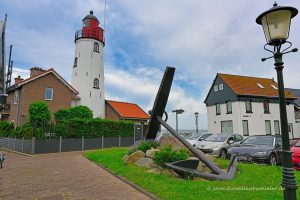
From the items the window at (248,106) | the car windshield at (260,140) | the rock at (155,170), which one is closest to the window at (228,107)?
the window at (248,106)

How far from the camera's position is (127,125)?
2806 centimetres

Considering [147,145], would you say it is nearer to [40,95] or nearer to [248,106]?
[40,95]

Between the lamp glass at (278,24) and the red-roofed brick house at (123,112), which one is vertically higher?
the red-roofed brick house at (123,112)

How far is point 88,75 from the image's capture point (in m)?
35.1

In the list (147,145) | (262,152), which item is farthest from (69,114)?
(262,152)

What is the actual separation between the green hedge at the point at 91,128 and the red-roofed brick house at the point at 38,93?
8703 mm

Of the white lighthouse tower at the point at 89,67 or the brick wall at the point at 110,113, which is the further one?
the brick wall at the point at 110,113

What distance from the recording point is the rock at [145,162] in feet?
34.6

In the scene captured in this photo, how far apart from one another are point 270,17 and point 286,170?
2599 millimetres

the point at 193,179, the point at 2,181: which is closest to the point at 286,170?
the point at 193,179

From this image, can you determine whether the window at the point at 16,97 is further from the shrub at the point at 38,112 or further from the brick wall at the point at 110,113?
the brick wall at the point at 110,113

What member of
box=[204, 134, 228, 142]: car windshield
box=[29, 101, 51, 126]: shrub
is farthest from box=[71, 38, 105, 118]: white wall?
box=[204, 134, 228, 142]: car windshield

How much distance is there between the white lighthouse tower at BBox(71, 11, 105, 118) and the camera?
35.1 m

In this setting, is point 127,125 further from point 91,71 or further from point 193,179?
point 193,179
